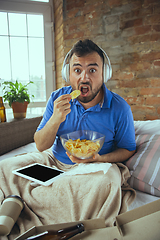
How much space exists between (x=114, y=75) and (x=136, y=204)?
145 cm

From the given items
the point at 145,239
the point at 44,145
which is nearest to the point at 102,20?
the point at 44,145

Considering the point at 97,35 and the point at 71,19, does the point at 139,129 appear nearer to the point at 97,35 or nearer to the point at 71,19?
the point at 97,35

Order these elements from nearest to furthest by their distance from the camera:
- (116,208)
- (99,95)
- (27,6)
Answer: (116,208) → (99,95) → (27,6)

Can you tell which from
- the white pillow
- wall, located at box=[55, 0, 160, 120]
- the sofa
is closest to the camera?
the sofa

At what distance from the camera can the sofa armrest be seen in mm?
1536

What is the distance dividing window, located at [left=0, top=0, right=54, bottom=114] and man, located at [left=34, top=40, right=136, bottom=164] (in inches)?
60.1

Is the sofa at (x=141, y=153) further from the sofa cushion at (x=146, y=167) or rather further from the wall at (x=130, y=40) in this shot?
the wall at (x=130, y=40)

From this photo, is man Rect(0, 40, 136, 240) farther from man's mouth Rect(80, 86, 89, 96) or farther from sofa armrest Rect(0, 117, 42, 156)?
sofa armrest Rect(0, 117, 42, 156)

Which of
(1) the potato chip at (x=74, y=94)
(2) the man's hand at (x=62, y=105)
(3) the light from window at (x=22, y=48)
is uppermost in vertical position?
(3) the light from window at (x=22, y=48)

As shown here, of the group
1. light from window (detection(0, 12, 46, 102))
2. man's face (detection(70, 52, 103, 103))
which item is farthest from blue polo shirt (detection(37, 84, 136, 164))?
light from window (detection(0, 12, 46, 102))

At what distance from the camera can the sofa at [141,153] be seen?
3.14 ft

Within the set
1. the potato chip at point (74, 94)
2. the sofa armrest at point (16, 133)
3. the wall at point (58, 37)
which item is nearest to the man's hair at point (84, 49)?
the potato chip at point (74, 94)

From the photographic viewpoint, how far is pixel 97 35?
6.66 ft

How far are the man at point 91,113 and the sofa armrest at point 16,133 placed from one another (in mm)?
539
